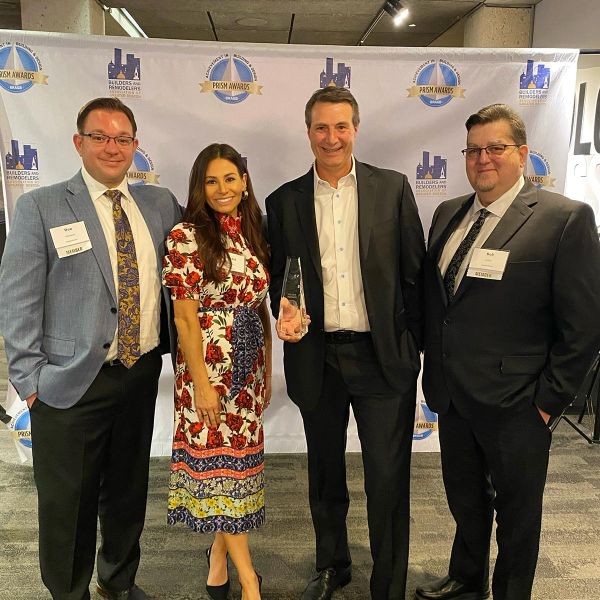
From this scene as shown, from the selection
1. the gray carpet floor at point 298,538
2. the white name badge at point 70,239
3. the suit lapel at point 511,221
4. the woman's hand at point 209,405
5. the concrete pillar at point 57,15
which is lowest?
the gray carpet floor at point 298,538

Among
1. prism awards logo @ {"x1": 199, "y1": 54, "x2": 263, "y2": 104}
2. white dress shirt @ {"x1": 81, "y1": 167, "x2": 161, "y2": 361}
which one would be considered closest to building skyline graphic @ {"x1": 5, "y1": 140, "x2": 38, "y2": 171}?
prism awards logo @ {"x1": 199, "y1": 54, "x2": 263, "y2": 104}

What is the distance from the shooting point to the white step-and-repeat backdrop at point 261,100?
121 inches

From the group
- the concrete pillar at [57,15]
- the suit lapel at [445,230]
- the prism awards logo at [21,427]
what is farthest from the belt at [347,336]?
the concrete pillar at [57,15]

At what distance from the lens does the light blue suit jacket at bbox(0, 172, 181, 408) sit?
1.87m

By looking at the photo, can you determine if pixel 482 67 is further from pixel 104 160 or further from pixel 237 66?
pixel 104 160

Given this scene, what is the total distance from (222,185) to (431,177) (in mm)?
1763

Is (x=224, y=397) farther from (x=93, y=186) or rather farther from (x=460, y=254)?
(x=460, y=254)

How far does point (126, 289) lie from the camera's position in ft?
6.42

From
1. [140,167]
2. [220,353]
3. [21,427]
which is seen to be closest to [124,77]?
[140,167]

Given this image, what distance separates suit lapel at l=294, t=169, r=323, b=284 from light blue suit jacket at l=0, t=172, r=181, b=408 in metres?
0.70

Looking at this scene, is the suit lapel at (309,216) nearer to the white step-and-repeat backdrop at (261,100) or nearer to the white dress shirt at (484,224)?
the white dress shirt at (484,224)

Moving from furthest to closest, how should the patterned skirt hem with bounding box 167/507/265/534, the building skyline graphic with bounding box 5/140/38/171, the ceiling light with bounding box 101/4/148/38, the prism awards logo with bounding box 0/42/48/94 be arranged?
the ceiling light with bounding box 101/4/148/38 < the building skyline graphic with bounding box 5/140/38/171 < the prism awards logo with bounding box 0/42/48/94 < the patterned skirt hem with bounding box 167/507/265/534

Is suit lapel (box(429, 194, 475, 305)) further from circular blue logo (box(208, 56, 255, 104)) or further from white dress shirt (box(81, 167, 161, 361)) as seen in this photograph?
circular blue logo (box(208, 56, 255, 104))

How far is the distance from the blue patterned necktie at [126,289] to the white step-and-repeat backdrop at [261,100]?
4.41 ft
